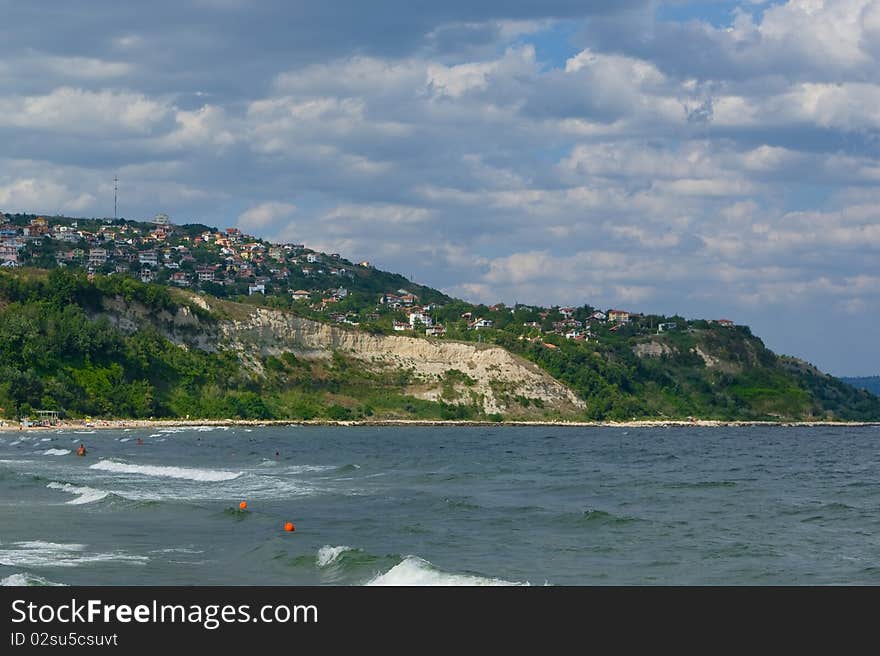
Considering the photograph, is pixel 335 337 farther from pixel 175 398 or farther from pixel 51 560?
pixel 51 560

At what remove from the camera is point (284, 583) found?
82.0ft

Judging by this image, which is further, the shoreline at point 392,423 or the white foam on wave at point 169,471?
the shoreline at point 392,423

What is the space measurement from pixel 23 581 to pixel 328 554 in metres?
7.90

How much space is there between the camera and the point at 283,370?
463 ft

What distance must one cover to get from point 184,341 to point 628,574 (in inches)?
4521

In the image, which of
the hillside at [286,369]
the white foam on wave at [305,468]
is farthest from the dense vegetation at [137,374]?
the white foam on wave at [305,468]

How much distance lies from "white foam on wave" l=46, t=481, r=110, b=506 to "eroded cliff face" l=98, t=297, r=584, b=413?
9150cm

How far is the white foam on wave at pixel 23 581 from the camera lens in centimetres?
2248

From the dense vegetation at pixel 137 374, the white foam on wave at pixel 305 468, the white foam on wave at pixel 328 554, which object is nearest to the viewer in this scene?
the white foam on wave at pixel 328 554

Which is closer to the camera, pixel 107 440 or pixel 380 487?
pixel 380 487

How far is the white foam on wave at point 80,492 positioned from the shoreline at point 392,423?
60.9m

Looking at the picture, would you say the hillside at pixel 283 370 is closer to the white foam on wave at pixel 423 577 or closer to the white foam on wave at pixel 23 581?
the white foam on wave at pixel 23 581

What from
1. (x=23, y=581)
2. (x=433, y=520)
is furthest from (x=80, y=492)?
(x=23, y=581)
